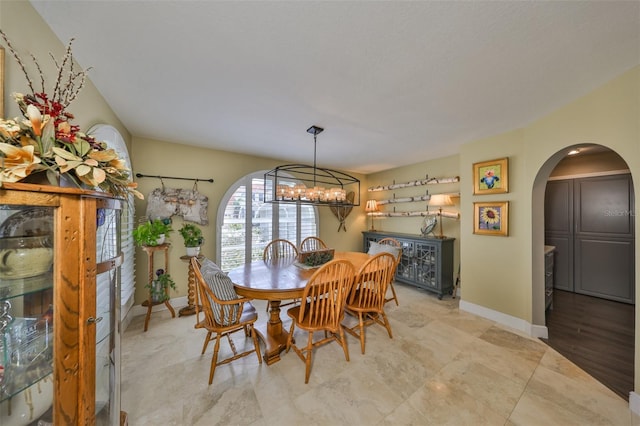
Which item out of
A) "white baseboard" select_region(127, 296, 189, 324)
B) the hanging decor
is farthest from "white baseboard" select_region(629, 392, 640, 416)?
"white baseboard" select_region(127, 296, 189, 324)

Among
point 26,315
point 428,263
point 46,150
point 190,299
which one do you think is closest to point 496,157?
point 428,263

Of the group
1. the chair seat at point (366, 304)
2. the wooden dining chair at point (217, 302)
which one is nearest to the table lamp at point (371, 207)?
the chair seat at point (366, 304)

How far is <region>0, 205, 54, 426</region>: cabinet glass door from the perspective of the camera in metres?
0.77

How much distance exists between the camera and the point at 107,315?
3.32 feet

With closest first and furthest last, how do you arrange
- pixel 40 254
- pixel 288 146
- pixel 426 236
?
pixel 40 254 < pixel 288 146 < pixel 426 236

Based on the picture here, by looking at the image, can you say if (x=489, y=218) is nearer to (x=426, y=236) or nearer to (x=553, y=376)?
(x=426, y=236)

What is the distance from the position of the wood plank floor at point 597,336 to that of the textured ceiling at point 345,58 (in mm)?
2426

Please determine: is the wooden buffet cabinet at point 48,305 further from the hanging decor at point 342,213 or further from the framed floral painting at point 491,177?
the hanging decor at point 342,213

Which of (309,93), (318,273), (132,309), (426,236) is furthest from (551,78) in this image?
(132,309)

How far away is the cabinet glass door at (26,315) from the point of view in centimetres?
77

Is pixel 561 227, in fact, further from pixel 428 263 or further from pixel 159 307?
pixel 159 307

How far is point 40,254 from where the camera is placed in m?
0.77

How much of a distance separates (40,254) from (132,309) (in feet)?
9.12

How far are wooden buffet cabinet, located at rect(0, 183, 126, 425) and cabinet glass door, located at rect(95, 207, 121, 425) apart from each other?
11cm
